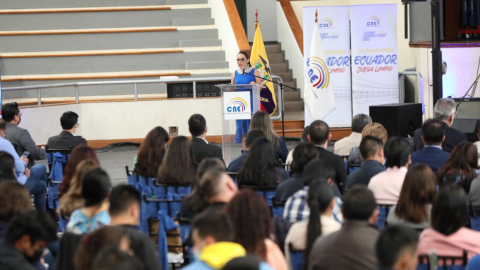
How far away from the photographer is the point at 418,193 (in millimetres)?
4172

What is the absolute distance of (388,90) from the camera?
1144 cm

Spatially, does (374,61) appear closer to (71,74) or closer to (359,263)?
(71,74)

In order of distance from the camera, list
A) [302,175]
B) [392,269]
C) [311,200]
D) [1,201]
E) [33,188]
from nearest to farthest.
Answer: [392,269] < [311,200] < [1,201] < [302,175] < [33,188]

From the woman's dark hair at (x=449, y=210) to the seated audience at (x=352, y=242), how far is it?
34 centimetres

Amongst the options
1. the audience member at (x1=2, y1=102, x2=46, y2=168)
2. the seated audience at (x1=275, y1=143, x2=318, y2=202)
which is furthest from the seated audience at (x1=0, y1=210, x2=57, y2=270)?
the audience member at (x1=2, y1=102, x2=46, y2=168)

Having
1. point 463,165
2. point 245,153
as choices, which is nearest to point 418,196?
point 463,165

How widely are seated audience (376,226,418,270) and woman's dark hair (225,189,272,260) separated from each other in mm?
656

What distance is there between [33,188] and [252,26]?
9.97 m

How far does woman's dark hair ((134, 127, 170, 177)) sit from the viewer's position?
5.86 m

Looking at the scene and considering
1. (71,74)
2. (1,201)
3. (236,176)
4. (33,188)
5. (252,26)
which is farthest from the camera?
(252,26)

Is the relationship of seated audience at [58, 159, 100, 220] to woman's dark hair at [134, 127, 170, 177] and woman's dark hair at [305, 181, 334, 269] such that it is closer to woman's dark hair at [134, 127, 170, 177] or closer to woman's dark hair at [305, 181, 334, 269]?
woman's dark hair at [134, 127, 170, 177]

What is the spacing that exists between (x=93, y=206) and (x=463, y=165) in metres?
2.44

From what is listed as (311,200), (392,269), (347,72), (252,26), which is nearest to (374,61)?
(347,72)

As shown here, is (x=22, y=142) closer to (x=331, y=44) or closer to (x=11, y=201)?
(x=11, y=201)
